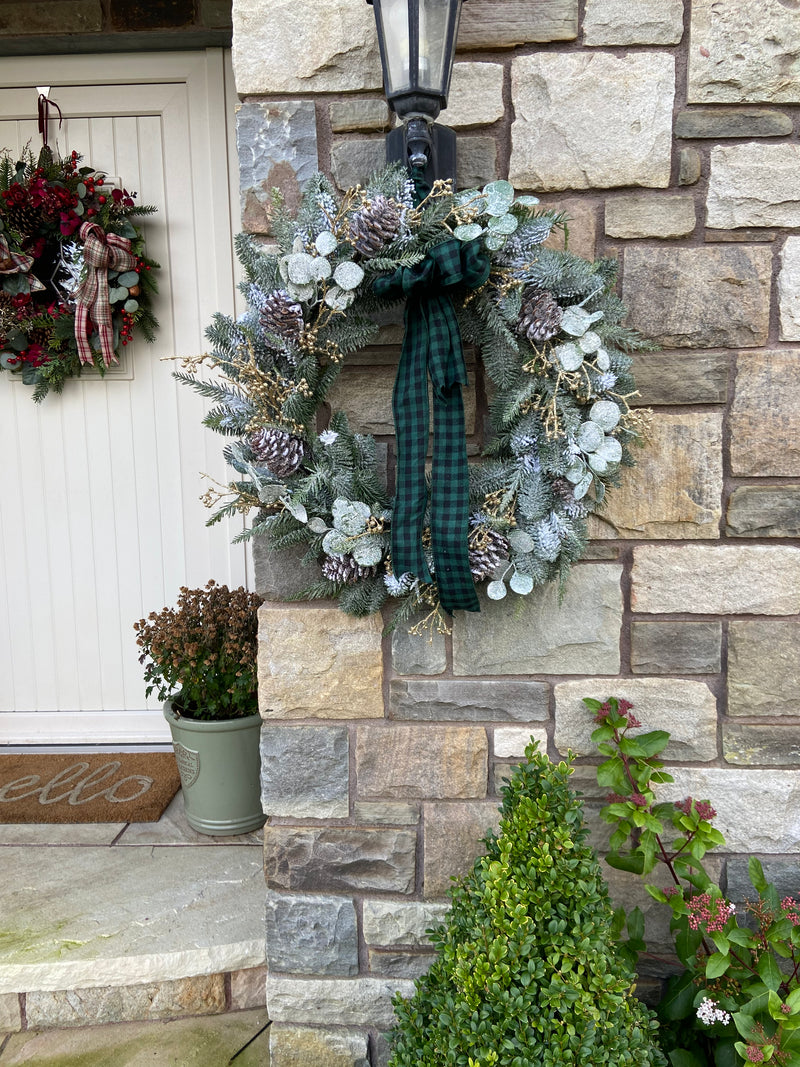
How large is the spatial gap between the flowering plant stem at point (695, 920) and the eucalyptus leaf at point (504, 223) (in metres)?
0.91

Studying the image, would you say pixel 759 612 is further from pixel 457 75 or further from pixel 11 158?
pixel 11 158

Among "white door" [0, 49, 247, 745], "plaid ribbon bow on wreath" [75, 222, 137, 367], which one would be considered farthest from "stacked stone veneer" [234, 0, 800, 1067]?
"white door" [0, 49, 247, 745]

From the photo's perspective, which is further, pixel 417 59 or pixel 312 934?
pixel 312 934

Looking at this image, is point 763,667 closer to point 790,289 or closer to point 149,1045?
point 790,289

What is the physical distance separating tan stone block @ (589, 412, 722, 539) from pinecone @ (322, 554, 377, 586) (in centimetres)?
47

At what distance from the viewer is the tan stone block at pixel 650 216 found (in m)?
1.56

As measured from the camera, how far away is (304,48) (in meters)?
1.52

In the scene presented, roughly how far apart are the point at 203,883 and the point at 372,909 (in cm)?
68

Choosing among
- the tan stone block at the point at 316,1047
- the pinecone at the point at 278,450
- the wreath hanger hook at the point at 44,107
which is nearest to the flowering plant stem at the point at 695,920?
the tan stone block at the point at 316,1047

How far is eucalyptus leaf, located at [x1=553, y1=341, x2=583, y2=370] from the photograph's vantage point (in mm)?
1452

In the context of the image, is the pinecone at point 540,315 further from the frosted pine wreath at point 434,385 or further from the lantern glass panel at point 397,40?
the lantern glass panel at point 397,40

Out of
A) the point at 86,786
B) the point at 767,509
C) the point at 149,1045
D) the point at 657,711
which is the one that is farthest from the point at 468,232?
the point at 86,786

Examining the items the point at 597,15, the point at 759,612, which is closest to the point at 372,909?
the point at 759,612

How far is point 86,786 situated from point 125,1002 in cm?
87
